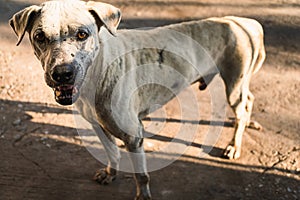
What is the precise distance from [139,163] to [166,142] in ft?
3.32

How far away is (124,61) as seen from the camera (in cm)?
348

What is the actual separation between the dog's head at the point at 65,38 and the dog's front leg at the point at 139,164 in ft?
2.55

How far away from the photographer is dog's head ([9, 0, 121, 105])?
2.83 m

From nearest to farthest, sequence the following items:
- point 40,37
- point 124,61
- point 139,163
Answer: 1. point 40,37
2. point 124,61
3. point 139,163

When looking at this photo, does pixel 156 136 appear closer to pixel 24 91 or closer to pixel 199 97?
pixel 199 97

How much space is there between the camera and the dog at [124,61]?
2.90 m

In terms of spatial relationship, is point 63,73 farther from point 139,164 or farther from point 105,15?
point 139,164

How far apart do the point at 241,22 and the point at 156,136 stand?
1590 millimetres

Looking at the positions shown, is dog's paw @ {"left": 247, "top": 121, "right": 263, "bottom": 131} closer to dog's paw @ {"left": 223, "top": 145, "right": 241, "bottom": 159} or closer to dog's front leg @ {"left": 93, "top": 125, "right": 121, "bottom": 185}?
dog's paw @ {"left": 223, "top": 145, "right": 241, "bottom": 159}

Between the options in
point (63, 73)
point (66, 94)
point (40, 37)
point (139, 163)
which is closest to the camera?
point (63, 73)

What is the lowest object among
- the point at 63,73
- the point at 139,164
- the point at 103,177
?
the point at 103,177

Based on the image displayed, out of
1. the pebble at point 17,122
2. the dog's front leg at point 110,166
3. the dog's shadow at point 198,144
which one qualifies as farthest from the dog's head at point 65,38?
the pebble at point 17,122

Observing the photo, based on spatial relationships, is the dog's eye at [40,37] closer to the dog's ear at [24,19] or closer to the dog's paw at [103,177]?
the dog's ear at [24,19]

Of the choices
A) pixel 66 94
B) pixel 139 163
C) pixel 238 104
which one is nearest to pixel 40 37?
pixel 66 94
